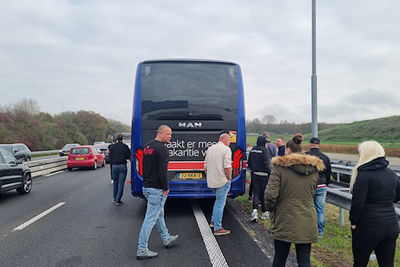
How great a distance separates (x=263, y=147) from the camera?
7.10 meters

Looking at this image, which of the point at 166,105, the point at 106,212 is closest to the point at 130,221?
the point at 106,212

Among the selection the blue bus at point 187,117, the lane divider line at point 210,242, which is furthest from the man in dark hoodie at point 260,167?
the lane divider line at point 210,242

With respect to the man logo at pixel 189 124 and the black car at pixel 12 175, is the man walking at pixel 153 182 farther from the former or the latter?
the black car at pixel 12 175

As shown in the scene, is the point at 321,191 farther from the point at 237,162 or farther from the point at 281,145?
the point at 281,145

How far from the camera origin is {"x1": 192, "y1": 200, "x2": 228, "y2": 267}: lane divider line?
443 centimetres

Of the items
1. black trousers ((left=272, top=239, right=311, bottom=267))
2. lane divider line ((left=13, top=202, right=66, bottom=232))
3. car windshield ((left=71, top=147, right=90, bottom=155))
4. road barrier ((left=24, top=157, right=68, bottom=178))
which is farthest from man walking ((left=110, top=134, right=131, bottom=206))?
car windshield ((left=71, top=147, right=90, bottom=155))

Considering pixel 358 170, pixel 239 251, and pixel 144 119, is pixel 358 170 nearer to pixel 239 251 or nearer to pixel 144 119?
pixel 239 251

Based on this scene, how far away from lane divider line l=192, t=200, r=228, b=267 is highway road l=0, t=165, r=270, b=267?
0.01 meters

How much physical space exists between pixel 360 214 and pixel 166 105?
15.3ft

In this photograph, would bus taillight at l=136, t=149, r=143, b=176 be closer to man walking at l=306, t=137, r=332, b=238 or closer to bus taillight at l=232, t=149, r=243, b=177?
bus taillight at l=232, t=149, r=243, b=177

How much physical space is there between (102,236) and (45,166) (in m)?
13.8

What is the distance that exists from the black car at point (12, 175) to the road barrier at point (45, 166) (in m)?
4.54

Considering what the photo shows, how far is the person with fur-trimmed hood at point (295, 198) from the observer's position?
3.30 m

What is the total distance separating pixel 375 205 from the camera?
325 cm
